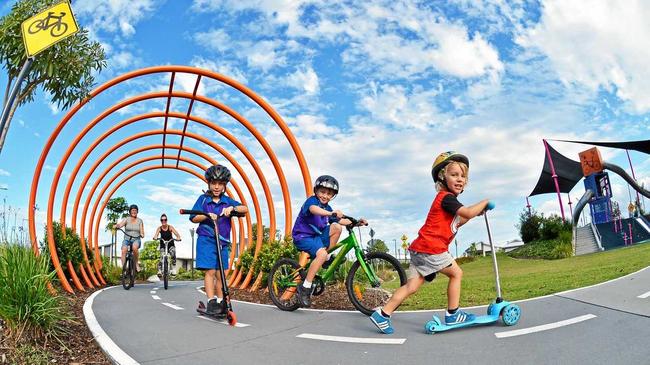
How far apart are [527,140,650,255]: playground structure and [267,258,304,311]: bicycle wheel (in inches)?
891

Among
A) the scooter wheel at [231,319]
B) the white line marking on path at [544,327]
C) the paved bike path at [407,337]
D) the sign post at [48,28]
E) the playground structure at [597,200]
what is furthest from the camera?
the playground structure at [597,200]

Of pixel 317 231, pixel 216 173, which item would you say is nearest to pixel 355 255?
pixel 317 231

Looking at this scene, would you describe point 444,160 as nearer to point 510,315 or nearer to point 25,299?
point 510,315

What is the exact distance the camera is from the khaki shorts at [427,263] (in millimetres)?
4141

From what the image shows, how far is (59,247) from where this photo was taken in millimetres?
11523

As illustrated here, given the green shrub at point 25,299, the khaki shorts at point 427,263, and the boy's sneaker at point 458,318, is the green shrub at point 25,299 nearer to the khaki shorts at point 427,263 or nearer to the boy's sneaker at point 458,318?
the khaki shorts at point 427,263

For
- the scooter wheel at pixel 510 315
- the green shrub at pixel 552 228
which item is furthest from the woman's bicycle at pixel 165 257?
the green shrub at pixel 552 228

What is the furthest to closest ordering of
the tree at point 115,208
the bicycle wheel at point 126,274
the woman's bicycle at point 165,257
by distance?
the tree at point 115,208 → the woman's bicycle at point 165,257 → the bicycle wheel at point 126,274

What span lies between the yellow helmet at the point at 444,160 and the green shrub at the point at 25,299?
390cm

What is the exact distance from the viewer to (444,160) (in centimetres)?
430

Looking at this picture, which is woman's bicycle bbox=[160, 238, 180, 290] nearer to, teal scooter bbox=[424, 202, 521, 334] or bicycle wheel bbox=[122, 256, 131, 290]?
bicycle wheel bbox=[122, 256, 131, 290]

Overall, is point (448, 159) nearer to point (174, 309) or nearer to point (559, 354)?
point (559, 354)

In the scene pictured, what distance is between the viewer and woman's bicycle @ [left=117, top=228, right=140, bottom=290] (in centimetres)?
1123

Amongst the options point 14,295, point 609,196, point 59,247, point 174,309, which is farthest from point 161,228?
point 609,196
